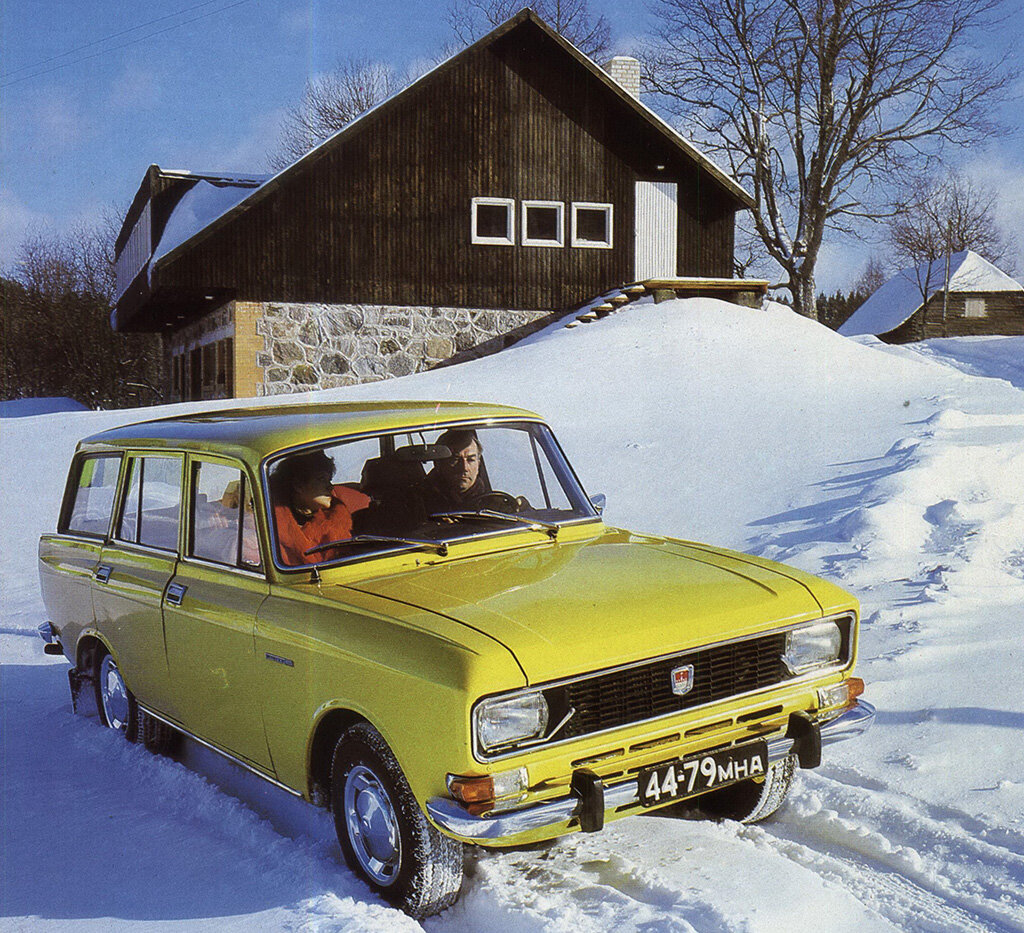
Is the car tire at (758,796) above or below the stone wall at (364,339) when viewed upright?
below

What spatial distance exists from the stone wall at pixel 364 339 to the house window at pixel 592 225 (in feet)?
6.50

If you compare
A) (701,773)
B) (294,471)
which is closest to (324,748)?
(294,471)

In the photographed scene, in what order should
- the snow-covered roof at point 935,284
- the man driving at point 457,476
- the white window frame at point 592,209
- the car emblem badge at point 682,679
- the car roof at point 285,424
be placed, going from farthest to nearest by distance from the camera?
the snow-covered roof at point 935,284
the white window frame at point 592,209
the man driving at point 457,476
the car roof at point 285,424
the car emblem badge at point 682,679

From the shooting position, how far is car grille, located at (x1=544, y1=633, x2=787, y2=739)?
3.13 metres

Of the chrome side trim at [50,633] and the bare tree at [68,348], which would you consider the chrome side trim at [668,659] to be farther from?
the bare tree at [68,348]

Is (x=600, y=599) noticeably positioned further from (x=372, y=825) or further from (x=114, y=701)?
(x=114, y=701)

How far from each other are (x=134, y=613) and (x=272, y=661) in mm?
1323

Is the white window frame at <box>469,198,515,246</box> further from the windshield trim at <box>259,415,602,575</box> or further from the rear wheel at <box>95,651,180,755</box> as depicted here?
the windshield trim at <box>259,415,602,575</box>

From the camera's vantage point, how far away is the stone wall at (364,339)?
20.6 m

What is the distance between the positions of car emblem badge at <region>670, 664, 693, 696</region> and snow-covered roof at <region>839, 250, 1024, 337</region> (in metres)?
52.4

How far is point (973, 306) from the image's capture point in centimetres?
5362

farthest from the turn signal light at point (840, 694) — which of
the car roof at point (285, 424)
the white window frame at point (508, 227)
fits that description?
the white window frame at point (508, 227)

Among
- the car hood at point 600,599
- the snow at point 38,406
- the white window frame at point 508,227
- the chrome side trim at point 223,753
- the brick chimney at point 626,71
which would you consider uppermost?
the brick chimney at point 626,71

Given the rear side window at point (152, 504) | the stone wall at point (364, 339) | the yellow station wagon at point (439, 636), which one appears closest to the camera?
the yellow station wagon at point (439, 636)
